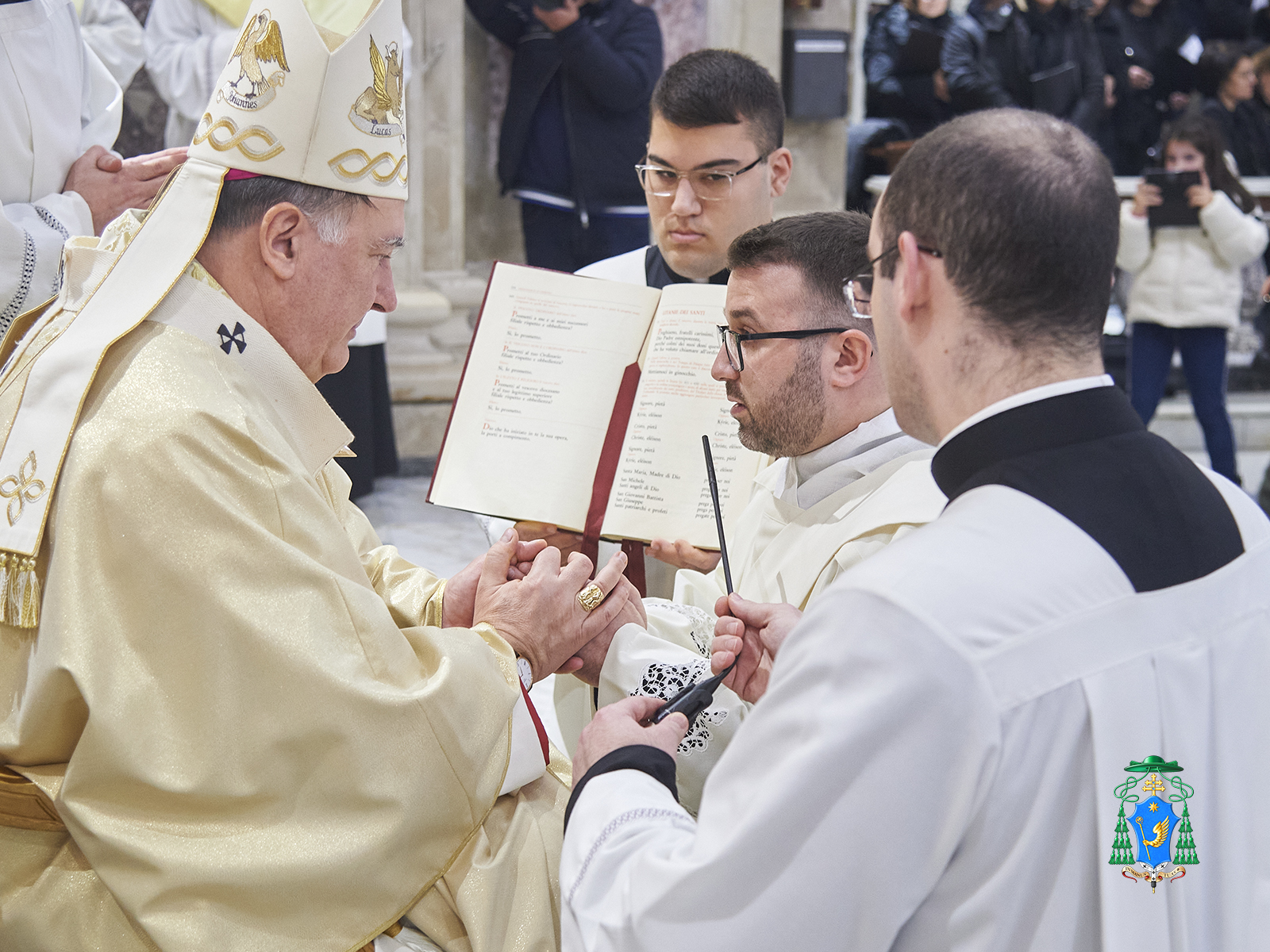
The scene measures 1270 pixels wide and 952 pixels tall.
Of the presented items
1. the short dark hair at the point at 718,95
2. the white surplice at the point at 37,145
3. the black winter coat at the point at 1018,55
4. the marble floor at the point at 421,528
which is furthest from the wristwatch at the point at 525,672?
the black winter coat at the point at 1018,55

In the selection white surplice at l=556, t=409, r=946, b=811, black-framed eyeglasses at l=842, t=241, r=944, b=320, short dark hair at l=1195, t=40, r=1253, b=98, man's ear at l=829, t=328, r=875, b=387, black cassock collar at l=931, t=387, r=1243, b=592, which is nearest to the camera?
black cassock collar at l=931, t=387, r=1243, b=592

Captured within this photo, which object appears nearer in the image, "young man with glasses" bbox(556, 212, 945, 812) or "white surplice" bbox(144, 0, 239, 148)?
"young man with glasses" bbox(556, 212, 945, 812)

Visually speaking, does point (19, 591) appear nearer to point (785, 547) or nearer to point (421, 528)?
point (785, 547)

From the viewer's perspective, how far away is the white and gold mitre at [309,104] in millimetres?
2031

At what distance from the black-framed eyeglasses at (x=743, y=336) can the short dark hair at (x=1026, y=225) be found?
1.07 m

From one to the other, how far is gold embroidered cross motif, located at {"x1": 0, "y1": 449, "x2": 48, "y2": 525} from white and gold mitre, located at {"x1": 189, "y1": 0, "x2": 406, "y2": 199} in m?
0.57

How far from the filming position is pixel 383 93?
87.2 inches

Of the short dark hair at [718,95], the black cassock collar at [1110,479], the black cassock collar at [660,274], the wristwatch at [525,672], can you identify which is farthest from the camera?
the black cassock collar at [660,274]

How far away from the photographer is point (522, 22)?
6629 mm

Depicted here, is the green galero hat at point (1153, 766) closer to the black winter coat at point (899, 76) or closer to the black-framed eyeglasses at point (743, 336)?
the black-framed eyeglasses at point (743, 336)

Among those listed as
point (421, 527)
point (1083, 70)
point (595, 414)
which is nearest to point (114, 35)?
point (421, 527)

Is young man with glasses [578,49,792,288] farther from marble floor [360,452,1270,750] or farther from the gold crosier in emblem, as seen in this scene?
marble floor [360,452,1270,750]

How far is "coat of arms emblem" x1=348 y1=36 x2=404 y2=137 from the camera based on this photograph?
7.10ft

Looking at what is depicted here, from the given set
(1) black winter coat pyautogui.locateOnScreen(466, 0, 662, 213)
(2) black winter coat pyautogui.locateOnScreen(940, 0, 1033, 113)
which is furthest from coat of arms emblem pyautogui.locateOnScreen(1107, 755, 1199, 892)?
(2) black winter coat pyautogui.locateOnScreen(940, 0, 1033, 113)
